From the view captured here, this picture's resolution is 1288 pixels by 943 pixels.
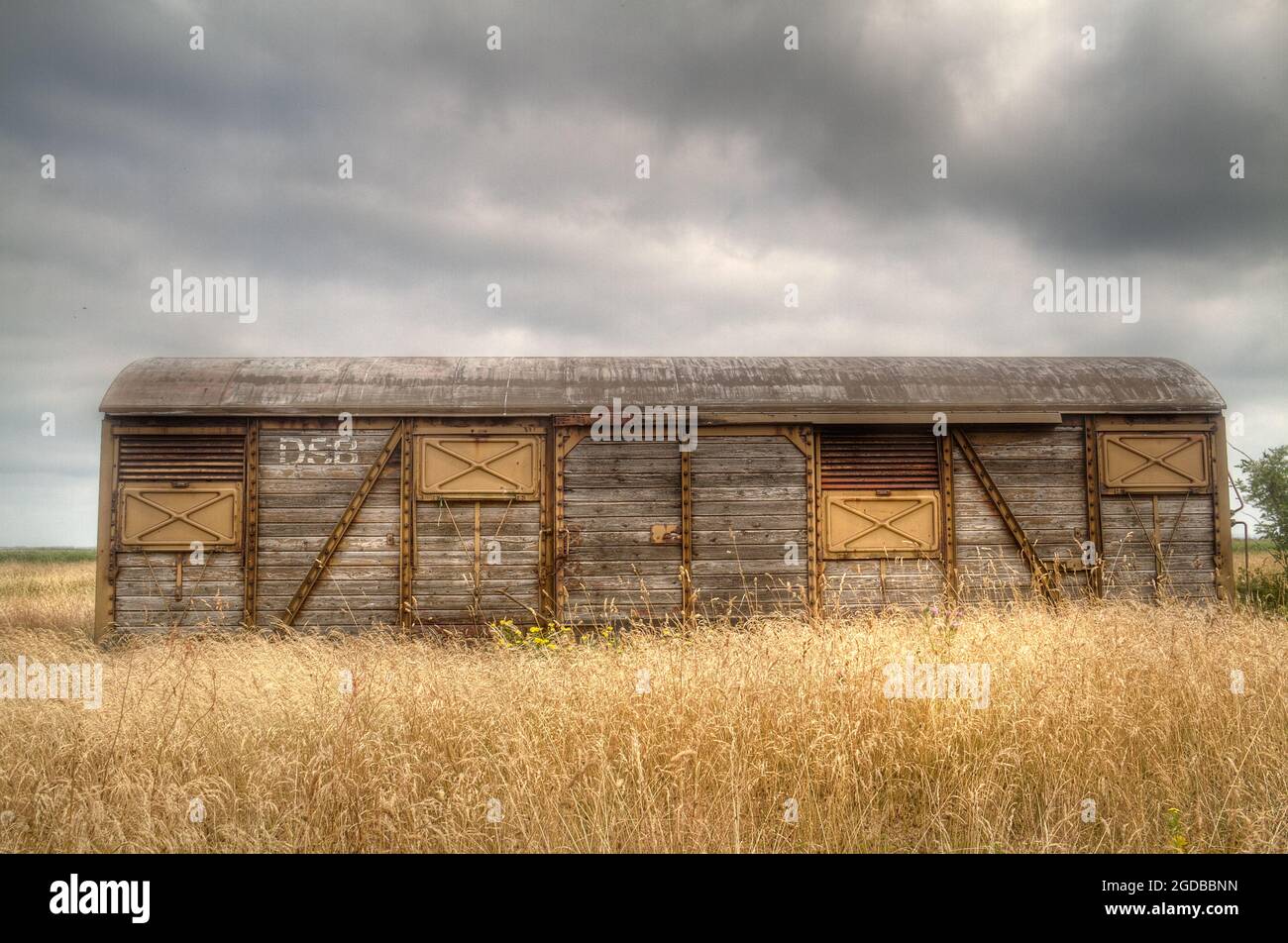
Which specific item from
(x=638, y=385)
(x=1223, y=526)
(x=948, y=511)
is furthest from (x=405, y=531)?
(x=1223, y=526)

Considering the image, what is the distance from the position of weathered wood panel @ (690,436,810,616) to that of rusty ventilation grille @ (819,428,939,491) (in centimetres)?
46

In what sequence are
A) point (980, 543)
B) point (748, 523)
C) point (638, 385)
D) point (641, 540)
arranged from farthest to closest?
point (638, 385) < point (980, 543) < point (748, 523) < point (641, 540)

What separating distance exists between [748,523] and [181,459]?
7.53 meters

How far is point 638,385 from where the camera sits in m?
10.3

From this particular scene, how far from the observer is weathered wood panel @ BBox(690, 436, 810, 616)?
9.71 metres

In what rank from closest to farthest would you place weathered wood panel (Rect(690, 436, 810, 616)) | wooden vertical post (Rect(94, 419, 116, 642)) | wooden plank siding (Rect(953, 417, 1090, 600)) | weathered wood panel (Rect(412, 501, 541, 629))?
1. wooden vertical post (Rect(94, 419, 116, 642))
2. weathered wood panel (Rect(412, 501, 541, 629))
3. weathered wood panel (Rect(690, 436, 810, 616))
4. wooden plank siding (Rect(953, 417, 1090, 600))

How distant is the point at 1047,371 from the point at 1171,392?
5.42 ft

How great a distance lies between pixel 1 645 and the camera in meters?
8.34

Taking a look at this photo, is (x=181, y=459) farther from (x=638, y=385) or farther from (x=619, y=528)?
(x=638, y=385)

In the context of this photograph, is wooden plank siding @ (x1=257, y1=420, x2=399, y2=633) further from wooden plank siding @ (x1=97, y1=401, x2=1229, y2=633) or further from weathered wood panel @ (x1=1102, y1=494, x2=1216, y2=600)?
weathered wood panel @ (x1=1102, y1=494, x2=1216, y2=600)

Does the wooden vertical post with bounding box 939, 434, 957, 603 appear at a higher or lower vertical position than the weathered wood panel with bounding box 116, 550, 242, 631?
higher

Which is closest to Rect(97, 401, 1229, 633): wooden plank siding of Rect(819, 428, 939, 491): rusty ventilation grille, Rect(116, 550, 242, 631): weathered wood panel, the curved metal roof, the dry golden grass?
Rect(116, 550, 242, 631): weathered wood panel

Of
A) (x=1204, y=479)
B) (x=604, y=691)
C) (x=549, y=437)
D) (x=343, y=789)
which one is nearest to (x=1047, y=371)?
(x=1204, y=479)
